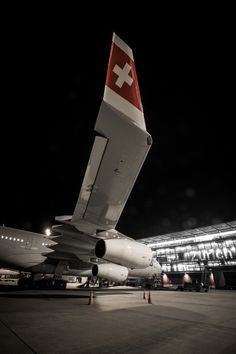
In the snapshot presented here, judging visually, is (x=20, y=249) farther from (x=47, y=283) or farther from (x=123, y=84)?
(x=123, y=84)

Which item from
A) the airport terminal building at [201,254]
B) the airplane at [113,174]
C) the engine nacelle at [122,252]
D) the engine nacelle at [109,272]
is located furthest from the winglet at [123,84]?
the airport terminal building at [201,254]

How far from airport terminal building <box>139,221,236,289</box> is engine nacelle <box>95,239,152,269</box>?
2925 centimetres

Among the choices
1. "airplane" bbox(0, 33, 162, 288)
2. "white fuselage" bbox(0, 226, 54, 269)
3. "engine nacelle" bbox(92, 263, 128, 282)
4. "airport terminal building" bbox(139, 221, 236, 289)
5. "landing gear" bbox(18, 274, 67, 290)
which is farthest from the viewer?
"airport terminal building" bbox(139, 221, 236, 289)

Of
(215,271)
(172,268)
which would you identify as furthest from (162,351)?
(172,268)

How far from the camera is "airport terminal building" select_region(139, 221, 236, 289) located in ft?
118

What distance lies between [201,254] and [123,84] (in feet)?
138

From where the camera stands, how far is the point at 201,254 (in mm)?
39750

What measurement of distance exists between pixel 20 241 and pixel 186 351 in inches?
534

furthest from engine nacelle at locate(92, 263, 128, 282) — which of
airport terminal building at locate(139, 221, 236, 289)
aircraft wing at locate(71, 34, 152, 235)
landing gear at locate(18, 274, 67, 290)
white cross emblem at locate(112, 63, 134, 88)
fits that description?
airport terminal building at locate(139, 221, 236, 289)

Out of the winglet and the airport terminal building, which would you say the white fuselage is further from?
the airport terminal building

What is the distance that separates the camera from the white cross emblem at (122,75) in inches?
Answer: 158

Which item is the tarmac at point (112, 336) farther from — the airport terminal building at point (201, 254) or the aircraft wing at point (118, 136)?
the airport terminal building at point (201, 254)

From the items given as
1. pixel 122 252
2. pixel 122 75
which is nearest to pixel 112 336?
pixel 122 252

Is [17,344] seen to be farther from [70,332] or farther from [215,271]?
[215,271]
